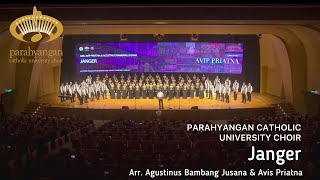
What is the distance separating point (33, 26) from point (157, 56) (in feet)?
43.1

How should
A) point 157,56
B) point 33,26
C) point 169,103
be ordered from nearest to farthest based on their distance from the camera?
point 33,26
point 169,103
point 157,56

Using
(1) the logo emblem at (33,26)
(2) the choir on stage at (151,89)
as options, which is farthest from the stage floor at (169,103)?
(1) the logo emblem at (33,26)

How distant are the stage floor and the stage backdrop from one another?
2118 millimetres

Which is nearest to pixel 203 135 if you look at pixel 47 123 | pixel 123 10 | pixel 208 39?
pixel 123 10

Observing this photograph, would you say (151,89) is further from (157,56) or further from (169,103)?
(157,56)

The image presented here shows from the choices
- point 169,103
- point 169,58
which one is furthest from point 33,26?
point 169,58

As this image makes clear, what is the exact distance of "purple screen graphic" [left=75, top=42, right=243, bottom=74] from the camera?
929 inches

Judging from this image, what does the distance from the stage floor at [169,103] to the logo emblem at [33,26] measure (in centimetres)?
808

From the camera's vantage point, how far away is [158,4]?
1075 cm

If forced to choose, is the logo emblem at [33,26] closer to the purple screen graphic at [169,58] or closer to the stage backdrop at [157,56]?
the stage backdrop at [157,56]

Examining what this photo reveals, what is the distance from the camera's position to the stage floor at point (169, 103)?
19.8 metres

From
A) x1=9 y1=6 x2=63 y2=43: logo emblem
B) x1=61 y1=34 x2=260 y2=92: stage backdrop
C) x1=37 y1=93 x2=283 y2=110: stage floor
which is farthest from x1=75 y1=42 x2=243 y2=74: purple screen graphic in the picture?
x1=9 y1=6 x2=63 y2=43: logo emblem

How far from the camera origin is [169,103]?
70.3ft

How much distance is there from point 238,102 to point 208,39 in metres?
4.67
